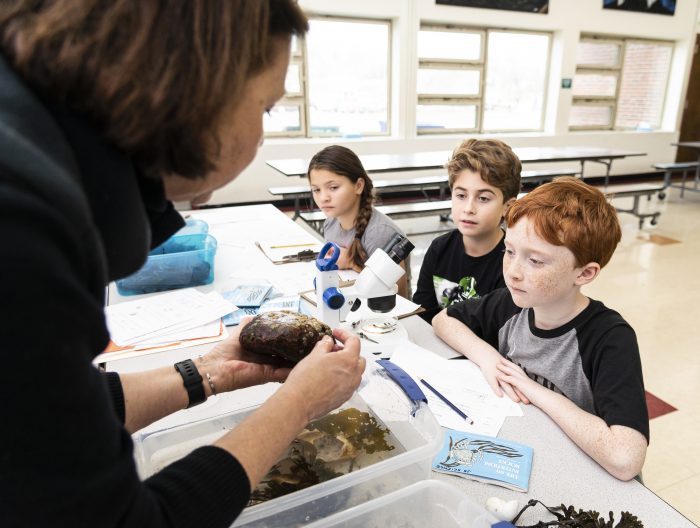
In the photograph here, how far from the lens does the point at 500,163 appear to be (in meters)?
1.68

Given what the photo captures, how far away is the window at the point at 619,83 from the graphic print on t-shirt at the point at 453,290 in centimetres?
699

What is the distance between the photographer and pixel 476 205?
68.4 inches

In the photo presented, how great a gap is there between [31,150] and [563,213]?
1079 millimetres

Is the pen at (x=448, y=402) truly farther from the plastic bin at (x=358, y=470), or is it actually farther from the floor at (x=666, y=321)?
the floor at (x=666, y=321)

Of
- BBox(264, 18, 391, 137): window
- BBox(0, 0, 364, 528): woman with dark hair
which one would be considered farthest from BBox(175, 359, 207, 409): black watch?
BBox(264, 18, 391, 137): window

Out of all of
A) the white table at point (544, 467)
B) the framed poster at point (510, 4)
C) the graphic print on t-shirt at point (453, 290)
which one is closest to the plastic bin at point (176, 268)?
the white table at point (544, 467)

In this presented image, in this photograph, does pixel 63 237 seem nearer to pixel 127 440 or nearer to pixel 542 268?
pixel 127 440

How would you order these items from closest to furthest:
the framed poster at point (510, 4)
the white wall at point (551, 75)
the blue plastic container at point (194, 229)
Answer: the blue plastic container at point (194, 229) → the white wall at point (551, 75) → the framed poster at point (510, 4)

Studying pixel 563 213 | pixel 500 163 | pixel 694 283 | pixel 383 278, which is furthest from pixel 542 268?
pixel 694 283

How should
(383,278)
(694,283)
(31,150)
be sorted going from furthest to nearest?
(694,283) → (383,278) → (31,150)

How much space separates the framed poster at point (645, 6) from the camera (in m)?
7.09

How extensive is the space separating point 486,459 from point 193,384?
1.86 ft

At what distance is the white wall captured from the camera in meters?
6.01

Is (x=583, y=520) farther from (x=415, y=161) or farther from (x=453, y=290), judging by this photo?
(x=415, y=161)
